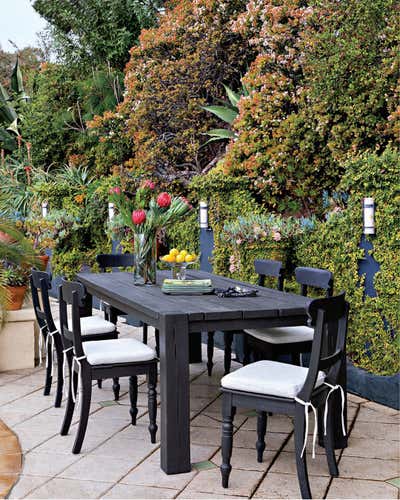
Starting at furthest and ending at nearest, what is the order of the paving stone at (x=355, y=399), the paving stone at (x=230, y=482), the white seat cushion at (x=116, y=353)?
1. the paving stone at (x=355, y=399)
2. the white seat cushion at (x=116, y=353)
3. the paving stone at (x=230, y=482)

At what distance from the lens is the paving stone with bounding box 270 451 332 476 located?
3428mm

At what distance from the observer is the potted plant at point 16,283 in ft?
19.0

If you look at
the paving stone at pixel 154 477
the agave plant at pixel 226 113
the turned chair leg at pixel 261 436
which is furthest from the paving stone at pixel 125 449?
A: the agave plant at pixel 226 113

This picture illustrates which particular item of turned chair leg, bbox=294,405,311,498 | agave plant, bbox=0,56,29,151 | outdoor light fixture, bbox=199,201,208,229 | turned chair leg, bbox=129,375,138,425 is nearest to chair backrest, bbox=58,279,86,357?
turned chair leg, bbox=129,375,138,425

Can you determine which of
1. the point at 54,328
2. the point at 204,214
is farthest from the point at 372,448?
the point at 204,214

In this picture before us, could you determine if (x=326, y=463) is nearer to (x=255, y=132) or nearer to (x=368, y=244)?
(x=368, y=244)

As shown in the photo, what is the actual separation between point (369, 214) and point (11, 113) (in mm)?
13280

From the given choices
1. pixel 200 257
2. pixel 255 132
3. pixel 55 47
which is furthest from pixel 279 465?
pixel 55 47

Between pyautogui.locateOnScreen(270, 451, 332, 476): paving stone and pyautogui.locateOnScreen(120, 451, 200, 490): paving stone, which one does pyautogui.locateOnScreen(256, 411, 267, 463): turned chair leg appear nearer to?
pyautogui.locateOnScreen(270, 451, 332, 476): paving stone

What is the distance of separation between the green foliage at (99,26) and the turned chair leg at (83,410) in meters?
10.5

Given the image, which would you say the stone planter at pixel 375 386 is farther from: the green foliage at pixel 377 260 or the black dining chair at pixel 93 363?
the black dining chair at pixel 93 363

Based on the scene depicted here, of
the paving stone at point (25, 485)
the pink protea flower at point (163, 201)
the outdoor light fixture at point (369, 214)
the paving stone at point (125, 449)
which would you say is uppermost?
the pink protea flower at point (163, 201)

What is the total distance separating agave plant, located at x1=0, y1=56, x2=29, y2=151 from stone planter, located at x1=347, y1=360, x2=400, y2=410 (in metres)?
12.1

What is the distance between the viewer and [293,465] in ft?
11.5
